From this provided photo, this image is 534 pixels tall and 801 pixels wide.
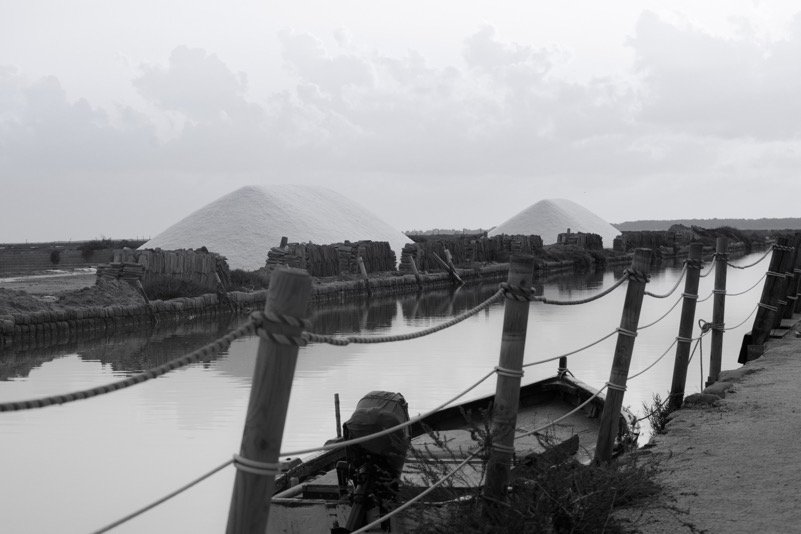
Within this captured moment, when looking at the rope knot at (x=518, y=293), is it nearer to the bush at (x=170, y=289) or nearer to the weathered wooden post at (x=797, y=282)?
the weathered wooden post at (x=797, y=282)

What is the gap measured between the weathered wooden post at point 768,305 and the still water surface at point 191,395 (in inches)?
21.7

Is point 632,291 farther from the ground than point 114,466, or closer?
farther from the ground

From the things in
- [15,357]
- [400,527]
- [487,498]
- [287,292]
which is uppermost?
[287,292]

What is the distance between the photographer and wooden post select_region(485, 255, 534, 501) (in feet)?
8.30

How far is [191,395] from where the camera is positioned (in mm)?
7383

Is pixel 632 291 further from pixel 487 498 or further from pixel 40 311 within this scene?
pixel 40 311

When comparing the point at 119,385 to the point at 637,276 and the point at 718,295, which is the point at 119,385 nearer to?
the point at 637,276

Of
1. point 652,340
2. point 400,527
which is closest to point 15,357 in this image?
point 652,340

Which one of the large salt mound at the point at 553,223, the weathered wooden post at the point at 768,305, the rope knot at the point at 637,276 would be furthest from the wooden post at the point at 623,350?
the large salt mound at the point at 553,223

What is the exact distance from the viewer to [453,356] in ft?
31.6

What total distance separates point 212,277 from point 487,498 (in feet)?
40.2

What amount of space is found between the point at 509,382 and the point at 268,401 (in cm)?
107

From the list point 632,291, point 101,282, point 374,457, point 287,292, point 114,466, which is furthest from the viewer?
point 101,282

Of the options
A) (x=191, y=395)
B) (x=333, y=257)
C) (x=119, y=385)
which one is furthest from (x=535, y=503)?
(x=333, y=257)
